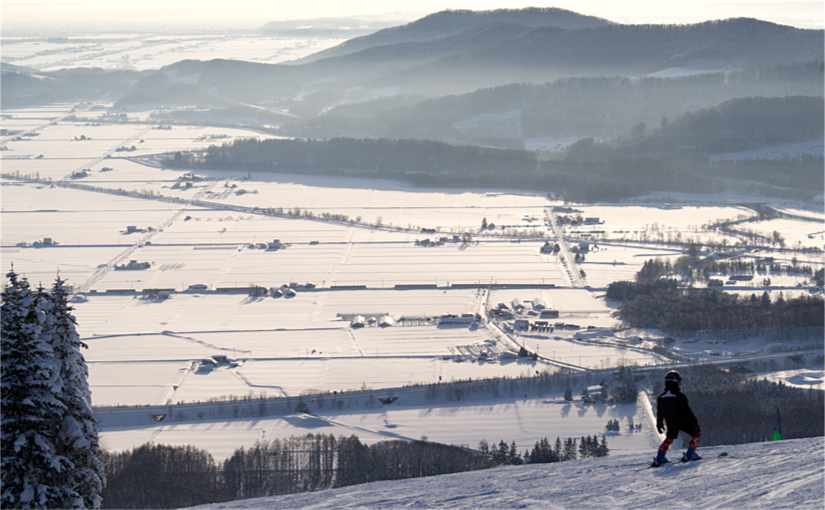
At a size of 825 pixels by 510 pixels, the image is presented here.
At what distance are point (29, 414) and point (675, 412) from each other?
159 inches

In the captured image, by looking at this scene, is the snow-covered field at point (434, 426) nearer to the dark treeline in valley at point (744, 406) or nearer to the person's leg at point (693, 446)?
the dark treeline in valley at point (744, 406)

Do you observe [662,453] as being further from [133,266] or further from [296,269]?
[133,266]

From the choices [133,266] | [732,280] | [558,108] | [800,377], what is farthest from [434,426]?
[558,108]

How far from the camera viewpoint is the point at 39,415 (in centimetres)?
1020

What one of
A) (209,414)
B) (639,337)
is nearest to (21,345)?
(209,414)

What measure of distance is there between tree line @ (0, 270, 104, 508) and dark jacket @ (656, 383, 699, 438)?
12.3 feet

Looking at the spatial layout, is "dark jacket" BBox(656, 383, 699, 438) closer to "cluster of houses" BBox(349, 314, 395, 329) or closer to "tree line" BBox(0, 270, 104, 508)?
"tree line" BBox(0, 270, 104, 508)

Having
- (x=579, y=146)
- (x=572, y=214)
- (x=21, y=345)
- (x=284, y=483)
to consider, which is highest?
(x=579, y=146)

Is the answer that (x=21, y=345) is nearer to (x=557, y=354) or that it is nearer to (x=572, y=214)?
(x=557, y=354)

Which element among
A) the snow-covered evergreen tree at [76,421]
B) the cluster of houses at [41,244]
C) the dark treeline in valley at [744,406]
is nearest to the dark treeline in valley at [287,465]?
the dark treeline in valley at [744,406]

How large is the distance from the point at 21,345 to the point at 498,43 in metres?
78.6

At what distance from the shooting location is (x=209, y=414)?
2036 cm

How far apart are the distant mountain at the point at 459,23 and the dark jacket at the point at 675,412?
282 feet

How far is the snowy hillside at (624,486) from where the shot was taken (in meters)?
9.60
